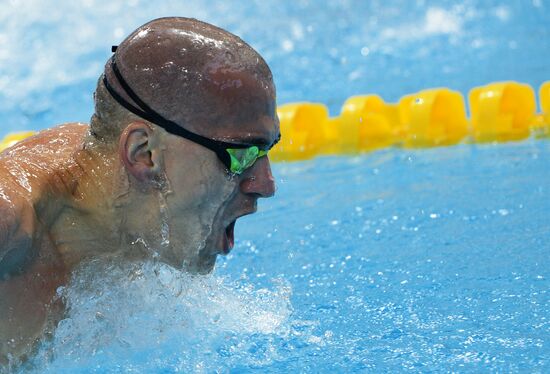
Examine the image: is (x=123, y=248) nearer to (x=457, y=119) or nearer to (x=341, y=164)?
(x=341, y=164)

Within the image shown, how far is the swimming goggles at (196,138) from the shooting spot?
207 centimetres

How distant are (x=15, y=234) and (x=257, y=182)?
0.62m

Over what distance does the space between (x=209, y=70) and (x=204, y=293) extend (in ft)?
3.25

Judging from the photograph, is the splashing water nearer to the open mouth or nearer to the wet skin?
the wet skin

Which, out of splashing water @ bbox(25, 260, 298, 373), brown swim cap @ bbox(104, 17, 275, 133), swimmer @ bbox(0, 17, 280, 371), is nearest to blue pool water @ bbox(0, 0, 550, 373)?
splashing water @ bbox(25, 260, 298, 373)

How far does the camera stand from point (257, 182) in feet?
7.07

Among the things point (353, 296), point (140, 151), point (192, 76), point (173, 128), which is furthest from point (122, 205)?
point (353, 296)

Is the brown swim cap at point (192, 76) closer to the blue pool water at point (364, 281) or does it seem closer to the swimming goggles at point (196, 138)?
the swimming goggles at point (196, 138)

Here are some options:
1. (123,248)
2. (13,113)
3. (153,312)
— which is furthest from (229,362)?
(13,113)

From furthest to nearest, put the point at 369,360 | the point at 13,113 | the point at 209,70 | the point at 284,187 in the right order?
the point at 13,113 → the point at 284,187 → the point at 369,360 → the point at 209,70

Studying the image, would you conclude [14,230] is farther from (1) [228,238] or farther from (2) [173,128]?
(1) [228,238]

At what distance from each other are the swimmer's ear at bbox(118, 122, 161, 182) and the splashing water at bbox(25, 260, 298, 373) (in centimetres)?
31

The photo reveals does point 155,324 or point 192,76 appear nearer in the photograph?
point 192,76

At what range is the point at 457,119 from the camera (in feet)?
18.5
